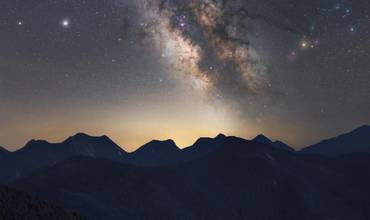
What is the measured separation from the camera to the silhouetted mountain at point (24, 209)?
138 meters

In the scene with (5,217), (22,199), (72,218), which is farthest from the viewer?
(22,199)

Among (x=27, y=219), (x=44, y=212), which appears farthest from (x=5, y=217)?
(x=44, y=212)

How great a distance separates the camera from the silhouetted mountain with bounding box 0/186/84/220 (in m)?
138

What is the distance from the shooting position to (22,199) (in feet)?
506

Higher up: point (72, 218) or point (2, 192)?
point (2, 192)

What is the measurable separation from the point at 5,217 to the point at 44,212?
62.9ft

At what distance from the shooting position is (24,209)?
146 metres

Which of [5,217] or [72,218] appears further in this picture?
[72,218]

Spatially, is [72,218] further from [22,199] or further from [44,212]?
[22,199]

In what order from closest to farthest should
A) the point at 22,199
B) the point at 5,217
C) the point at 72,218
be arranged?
the point at 5,217 < the point at 72,218 < the point at 22,199

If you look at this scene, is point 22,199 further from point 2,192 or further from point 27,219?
point 27,219

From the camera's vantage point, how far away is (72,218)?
145 meters

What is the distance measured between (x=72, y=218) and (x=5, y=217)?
21623mm

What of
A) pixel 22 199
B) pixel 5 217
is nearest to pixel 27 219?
pixel 5 217
